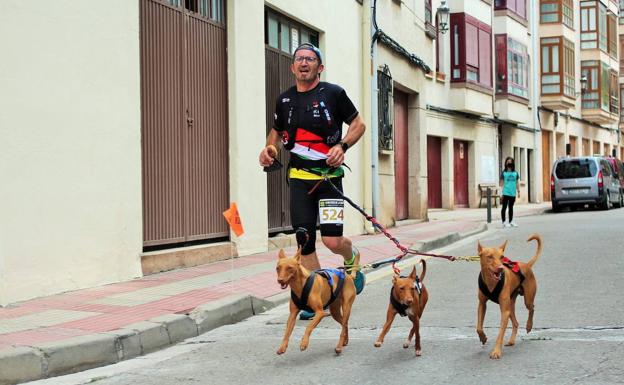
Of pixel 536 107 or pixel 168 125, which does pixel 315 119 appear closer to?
pixel 168 125

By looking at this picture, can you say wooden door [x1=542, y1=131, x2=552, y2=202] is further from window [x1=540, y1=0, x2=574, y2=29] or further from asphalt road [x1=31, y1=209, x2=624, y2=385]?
asphalt road [x1=31, y1=209, x2=624, y2=385]

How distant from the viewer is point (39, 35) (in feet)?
26.8

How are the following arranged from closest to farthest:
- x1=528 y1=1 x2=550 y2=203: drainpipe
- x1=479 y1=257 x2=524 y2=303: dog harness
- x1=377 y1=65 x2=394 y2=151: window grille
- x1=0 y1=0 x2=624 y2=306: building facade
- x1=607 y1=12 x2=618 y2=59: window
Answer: x1=479 y1=257 x2=524 y2=303: dog harness < x1=0 y1=0 x2=624 y2=306: building facade < x1=377 y1=65 x2=394 y2=151: window grille < x1=528 y1=1 x2=550 y2=203: drainpipe < x1=607 y1=12 x2=618 y2=59: window

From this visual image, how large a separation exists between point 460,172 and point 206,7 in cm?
2089

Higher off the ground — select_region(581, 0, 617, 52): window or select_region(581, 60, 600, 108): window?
select_region(581, 0, 617, 52): window

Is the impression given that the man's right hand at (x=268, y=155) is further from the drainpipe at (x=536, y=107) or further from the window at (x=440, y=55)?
the drainpipe at (x=536, y=107)

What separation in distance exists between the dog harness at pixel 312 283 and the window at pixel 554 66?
35.9 meters

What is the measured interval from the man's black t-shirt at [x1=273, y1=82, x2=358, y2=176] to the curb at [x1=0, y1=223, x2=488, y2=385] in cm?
171

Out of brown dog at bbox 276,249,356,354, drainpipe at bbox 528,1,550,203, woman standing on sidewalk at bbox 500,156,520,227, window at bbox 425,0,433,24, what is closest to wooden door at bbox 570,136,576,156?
drainpipe at bbox 528,1,550,203

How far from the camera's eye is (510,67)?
34.4 metres

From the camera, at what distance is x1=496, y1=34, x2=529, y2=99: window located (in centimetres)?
3384

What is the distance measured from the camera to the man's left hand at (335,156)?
239 inches

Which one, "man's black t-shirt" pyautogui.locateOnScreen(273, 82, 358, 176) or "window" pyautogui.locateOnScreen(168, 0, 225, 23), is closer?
"man's black t-shirt" pyautogui.locateOnScreen(273, 82, 358, 176)

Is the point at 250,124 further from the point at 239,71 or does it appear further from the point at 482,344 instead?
the point at 482,344
